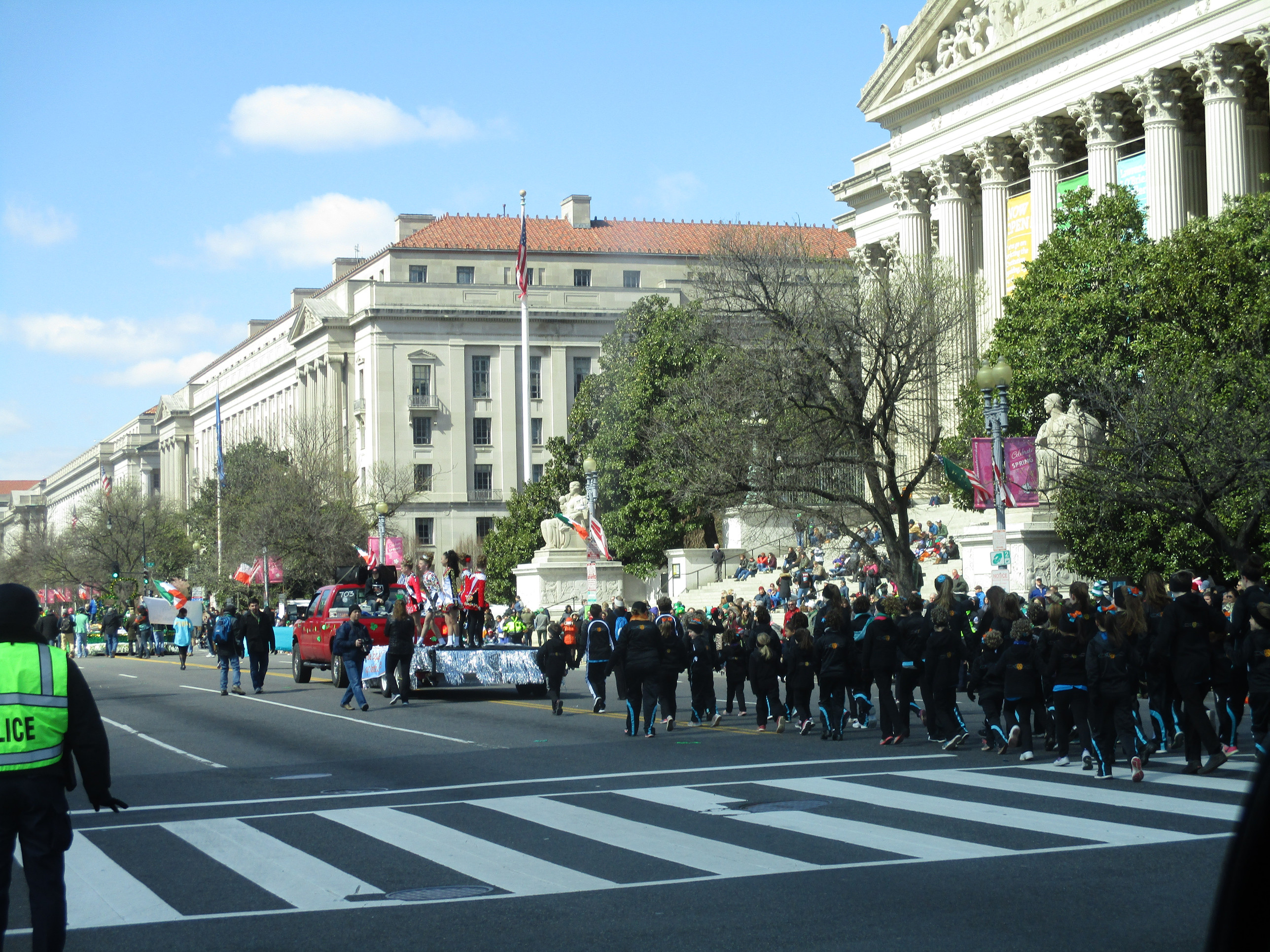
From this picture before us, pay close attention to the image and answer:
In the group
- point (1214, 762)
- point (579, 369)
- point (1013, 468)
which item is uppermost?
point (579, 369)

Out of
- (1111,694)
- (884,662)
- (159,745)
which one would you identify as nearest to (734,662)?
(884,662)

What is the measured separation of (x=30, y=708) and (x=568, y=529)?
135 ft

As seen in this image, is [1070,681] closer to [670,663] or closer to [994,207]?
[670,663]

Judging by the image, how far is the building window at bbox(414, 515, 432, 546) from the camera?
88500mm

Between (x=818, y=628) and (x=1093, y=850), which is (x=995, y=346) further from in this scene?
(x=1093, y=850)

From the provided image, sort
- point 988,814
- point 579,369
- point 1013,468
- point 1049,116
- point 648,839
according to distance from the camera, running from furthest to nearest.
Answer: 1. point 579,369
2. point 1049,116
3. point 1013,468
4. point 988,814
5. point 648,839

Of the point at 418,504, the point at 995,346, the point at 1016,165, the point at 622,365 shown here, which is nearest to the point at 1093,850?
the point at 995,346

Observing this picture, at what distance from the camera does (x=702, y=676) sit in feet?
68.0

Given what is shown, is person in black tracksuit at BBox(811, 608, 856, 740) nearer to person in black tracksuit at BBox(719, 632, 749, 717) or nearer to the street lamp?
person in black tracksuit at BBox(719, 632, 749, 717)

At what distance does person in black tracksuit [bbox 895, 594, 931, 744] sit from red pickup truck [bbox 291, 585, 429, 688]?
46.2ft

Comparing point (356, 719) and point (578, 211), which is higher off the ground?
point (578, 211)

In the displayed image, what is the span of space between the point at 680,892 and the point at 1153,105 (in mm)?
41515

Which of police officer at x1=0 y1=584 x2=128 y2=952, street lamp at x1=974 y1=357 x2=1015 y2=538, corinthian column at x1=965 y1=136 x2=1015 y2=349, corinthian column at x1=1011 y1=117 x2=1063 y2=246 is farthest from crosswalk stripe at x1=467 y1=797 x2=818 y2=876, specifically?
corinthian column at x1=965 y1=136 x2=1015 y2=349

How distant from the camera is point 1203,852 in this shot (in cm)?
984
